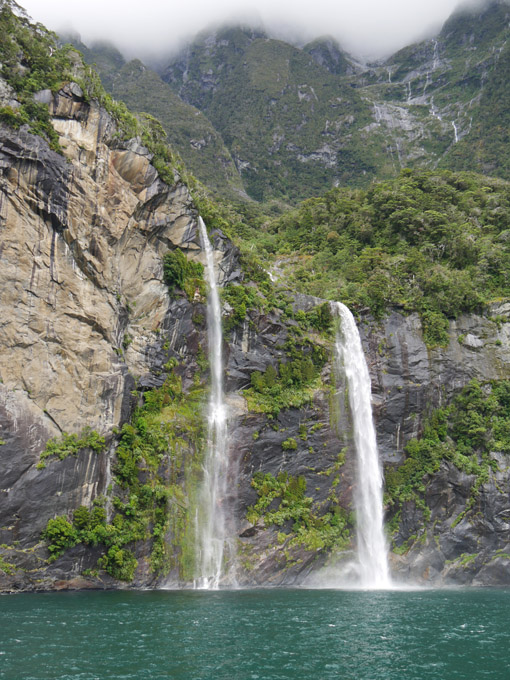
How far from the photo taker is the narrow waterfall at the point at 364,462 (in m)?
32.0

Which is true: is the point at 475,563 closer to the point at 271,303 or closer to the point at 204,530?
the point at 204,530

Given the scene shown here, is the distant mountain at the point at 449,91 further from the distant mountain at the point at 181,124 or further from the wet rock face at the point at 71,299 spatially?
the wet rock face at the point at 71,299

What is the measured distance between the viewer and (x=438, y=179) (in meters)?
57.0

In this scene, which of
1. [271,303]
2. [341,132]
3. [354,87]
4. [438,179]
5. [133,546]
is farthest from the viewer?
[354,87]

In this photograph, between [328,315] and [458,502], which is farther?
[328,315]

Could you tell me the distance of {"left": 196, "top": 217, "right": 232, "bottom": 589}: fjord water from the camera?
92.6ft

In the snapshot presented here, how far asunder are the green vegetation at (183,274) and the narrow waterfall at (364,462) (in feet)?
36.4

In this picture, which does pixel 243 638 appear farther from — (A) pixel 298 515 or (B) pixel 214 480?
(A) pixel 298 515

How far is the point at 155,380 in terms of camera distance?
3086 cm

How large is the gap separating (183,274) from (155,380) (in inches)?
305

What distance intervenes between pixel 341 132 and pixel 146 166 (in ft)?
316

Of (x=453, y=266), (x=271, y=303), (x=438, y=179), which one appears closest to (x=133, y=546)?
(x=271, y=303)

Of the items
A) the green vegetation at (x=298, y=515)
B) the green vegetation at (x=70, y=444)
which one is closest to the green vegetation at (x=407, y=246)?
the green vegetation at (x=298, y=515)

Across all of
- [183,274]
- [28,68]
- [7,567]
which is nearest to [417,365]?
[183,274]
